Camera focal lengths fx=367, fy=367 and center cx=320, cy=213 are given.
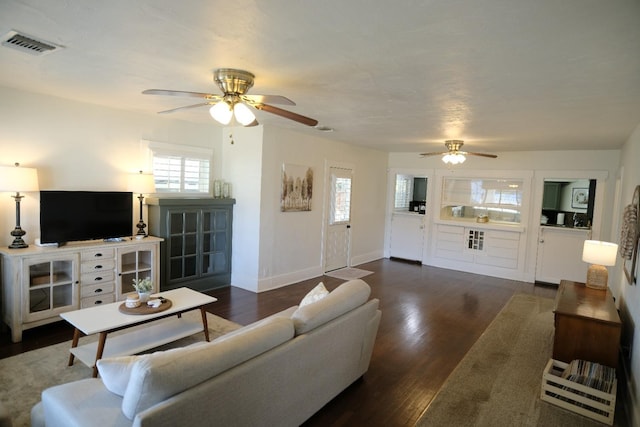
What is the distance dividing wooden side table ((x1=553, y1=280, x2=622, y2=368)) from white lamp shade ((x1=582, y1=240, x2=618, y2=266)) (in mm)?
563

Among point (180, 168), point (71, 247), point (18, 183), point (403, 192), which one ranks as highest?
point (180, 168)

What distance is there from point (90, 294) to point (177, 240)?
131 centimetres

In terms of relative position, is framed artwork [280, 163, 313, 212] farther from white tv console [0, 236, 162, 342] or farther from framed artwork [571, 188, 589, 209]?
framed artwork [571, 188, 589, 209]

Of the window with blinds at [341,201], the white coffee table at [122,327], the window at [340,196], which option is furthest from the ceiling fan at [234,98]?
the window with blinds at [341,201]

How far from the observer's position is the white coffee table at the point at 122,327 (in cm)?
290

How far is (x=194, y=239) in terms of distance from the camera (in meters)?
5.36

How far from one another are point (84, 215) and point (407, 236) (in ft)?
20.8

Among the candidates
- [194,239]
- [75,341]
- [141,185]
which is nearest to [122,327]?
[75,341]

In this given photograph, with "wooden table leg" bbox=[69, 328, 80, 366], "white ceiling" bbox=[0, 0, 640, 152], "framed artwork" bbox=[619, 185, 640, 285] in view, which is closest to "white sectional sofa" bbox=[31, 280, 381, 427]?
"wooden table leg" bbox=[69, 328, 80, 366]

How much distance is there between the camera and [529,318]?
4.89m

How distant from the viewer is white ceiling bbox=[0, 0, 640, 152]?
1.78 meters

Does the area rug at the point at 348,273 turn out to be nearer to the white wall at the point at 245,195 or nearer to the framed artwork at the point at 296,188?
the framed artwork at the point at 296,188

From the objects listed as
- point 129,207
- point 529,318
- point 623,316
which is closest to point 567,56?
point 623,316

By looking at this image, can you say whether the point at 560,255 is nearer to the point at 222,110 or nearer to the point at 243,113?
the point at 243,113
